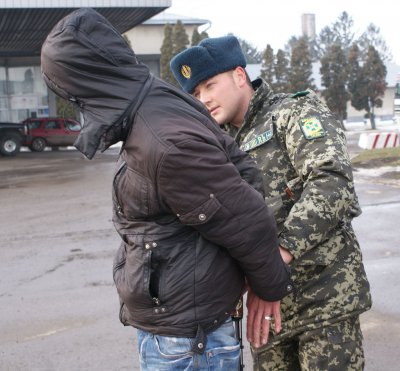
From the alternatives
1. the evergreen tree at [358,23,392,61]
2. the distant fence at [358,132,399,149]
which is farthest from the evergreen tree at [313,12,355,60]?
the distant fence at [358,132,399,149]

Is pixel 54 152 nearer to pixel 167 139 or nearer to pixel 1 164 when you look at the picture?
pixel 1 164

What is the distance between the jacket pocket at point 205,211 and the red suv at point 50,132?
89.0ft

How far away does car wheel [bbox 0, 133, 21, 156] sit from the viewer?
86.9ft

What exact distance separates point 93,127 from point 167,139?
0.74 feet

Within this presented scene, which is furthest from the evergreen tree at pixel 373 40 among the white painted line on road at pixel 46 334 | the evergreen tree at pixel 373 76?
the white painted line on road at pixel 46 334

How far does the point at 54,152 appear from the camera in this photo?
94.1ft

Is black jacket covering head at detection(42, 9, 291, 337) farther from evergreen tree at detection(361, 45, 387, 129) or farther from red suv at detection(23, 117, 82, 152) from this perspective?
evergreen tree at detection(361, 45, 387, 129)

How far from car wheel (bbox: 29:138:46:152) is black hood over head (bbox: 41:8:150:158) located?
2785cm

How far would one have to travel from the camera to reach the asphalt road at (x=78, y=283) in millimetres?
4680

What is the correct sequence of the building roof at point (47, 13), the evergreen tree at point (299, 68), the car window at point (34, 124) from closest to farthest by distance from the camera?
the building roof at point (47, 13), the car window at point (34, 124), the evergreen tree at point (299, 68)

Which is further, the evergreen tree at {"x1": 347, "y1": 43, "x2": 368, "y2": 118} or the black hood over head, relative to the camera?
the evergreen tree at {"x1": 347, "y1": 43, "x2": 368, "y2": 118}

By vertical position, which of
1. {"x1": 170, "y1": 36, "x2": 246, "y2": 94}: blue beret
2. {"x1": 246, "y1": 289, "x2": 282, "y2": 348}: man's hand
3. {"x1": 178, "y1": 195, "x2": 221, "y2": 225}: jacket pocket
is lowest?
{"x1": 246, "y1": 289, "x2": 282, "y2": 348}: man's hand

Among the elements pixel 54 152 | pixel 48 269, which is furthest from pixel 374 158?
pixel 54 152

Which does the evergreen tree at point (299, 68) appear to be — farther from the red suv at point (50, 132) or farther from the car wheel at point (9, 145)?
the car wheel at point (9, 145)
